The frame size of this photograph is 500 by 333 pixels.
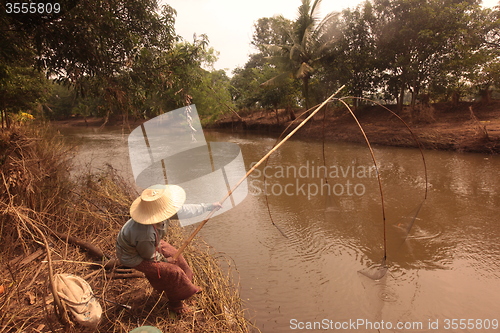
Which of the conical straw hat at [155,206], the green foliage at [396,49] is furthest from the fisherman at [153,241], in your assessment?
the green foliage at [396,49]

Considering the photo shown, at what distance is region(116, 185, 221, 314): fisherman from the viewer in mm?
1739

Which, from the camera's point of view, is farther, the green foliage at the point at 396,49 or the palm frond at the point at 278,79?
the palm frond at the point at 278,79

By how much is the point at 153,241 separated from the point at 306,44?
12.7 metres

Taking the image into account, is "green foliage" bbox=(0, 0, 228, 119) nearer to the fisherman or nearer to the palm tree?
the fisherman

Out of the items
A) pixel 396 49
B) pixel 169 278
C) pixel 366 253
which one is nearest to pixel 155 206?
pixel 169 278

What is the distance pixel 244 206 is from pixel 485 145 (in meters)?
7.77

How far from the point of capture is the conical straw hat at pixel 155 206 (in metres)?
1.72

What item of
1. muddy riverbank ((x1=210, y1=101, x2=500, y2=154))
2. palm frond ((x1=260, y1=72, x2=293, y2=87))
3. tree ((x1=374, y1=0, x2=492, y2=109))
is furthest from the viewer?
palm frond ((x1=260, y1=72, x2=293, y2=87))

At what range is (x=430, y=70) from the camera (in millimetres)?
10391

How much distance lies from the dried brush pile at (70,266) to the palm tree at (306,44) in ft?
35.9

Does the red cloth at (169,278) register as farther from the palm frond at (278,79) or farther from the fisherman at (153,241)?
the palm frond at (278,79)

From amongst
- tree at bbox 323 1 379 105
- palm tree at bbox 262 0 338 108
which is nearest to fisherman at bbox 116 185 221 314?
palm tree at bbox 262 0 338 108

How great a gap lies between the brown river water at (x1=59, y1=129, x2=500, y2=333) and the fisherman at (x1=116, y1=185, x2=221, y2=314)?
91 cm

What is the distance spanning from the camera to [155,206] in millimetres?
1744
